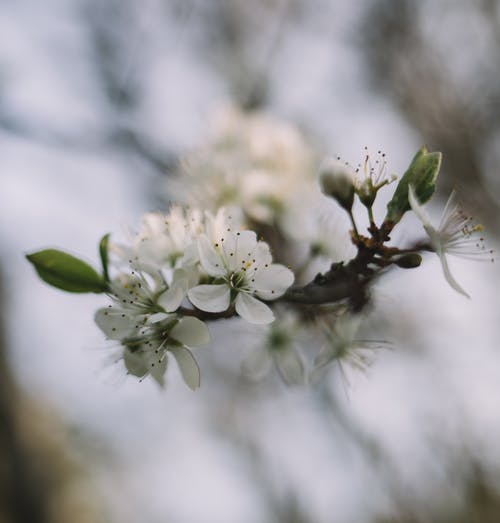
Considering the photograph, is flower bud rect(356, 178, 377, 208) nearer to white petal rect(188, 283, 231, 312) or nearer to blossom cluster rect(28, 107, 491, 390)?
blossom cluster rect(28, 107, 491, 390)

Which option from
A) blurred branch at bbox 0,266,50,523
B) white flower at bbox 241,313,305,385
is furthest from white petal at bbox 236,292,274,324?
blurred branch at bbox 0,266,50,523

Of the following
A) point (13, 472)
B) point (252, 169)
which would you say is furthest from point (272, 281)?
point (13, 472)

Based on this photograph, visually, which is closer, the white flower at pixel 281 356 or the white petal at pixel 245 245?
the white petal at pixel 245 245

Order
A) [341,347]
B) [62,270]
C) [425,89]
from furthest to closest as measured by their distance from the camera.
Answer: [425,89], [341,347], [62,270]

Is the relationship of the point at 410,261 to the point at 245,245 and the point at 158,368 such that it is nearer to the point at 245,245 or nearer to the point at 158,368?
the point at 245,245

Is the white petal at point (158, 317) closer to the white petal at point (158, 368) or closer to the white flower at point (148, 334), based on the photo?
the white flower at point (148, 334)

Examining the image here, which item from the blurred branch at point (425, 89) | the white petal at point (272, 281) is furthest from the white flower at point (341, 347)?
the blurred branch at point (425, 89)
